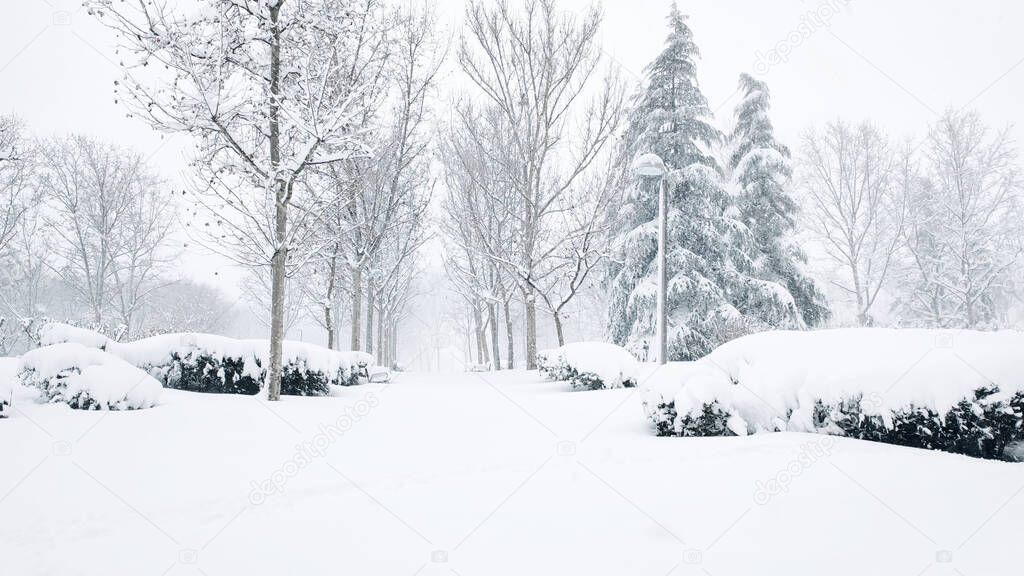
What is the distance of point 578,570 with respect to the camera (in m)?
2.49

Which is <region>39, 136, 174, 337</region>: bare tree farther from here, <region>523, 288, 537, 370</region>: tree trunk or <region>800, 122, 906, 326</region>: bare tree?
<region>800, 122, 906, 326</region>: bare tree

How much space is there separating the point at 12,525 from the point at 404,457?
2.77 meters

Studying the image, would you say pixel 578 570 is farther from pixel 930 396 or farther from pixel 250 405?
pixel 250 405

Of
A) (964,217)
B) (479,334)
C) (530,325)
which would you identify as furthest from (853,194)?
(479,334)

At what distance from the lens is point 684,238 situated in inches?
667

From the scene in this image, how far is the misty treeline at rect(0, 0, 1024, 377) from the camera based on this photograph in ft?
24.4

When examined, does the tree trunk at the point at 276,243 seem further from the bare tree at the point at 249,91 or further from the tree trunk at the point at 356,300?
the tree trunk at the point at 356,300

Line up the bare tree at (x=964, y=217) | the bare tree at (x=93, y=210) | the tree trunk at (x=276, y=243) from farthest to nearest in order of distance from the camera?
1. the bare tree at (x=93, y=210)
2. the bare tree at (x=964, y=217)
3. the tree trunk at (x=276, y=243)

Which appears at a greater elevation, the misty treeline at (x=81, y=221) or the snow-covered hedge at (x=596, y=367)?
the misty treeline at (x=81, y=221)

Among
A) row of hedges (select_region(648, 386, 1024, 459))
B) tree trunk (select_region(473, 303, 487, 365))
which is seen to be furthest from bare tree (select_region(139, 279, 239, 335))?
row of hedges (select_region(648, 386, 1024, 459))


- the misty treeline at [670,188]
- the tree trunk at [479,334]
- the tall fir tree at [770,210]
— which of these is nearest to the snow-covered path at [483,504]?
the misty treeline at [670,188]

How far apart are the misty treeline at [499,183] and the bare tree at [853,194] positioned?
0.11 metres

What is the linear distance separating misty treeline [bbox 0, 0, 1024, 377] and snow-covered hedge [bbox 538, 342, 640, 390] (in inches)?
174

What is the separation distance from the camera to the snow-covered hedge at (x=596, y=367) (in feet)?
33.0
